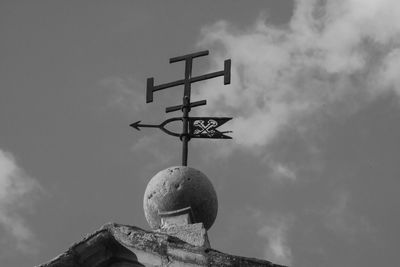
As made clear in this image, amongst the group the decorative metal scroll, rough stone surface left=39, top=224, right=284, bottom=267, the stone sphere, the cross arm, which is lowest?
rough stone surface left=39, top=224, right=284, bottom=267

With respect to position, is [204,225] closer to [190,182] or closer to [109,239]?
[190,182]

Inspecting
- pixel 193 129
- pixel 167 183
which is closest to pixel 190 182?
pixel 167 183

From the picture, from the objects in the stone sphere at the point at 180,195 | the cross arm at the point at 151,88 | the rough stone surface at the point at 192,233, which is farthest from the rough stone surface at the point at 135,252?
the cross arm at the point at 151,88

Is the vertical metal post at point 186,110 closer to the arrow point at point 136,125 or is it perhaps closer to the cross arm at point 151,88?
the cross arm at point 151,88

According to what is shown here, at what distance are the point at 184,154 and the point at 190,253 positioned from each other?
2366mm

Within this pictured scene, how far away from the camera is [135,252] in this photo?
471 inches

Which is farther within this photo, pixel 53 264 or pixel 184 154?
pixel 184 154

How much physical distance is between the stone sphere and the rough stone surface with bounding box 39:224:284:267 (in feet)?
3.61

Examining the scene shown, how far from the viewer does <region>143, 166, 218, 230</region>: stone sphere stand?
43.0 ft

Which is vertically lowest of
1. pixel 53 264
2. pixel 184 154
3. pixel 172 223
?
pixel 53 264

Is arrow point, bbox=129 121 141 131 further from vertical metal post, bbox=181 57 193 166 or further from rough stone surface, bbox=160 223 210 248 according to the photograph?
rough stone surface, bbox=160 223 210 248

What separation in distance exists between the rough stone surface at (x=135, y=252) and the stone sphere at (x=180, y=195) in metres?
1.10

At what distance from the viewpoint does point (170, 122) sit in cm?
1448

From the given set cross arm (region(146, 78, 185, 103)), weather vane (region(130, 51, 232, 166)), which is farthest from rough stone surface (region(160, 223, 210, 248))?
cross arm (region(146, 78, 185, 103))
